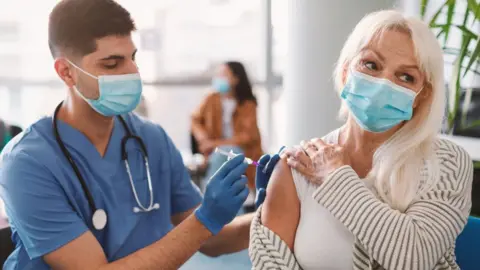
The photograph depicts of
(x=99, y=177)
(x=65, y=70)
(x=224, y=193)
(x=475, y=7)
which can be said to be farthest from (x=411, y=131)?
(x=65, y=70)

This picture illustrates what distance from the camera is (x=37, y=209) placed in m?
1.37

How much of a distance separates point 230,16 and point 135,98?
392 cm

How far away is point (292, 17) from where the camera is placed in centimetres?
271

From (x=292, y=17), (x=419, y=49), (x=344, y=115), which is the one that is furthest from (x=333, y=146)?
(x=292, y=17)

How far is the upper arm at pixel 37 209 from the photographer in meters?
1.37

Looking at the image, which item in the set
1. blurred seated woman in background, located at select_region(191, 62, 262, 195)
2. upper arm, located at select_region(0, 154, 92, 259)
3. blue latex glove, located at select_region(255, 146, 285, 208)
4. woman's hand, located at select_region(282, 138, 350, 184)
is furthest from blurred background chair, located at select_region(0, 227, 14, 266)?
blurred seated woman in background, located at select_region(191, 62, 262, 195)

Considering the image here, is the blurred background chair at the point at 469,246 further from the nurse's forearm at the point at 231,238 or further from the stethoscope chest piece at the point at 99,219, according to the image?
the stethoscope chest piece at the point at 99,219

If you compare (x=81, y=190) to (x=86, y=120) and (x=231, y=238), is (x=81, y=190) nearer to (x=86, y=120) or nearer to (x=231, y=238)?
(x=86, y=120)

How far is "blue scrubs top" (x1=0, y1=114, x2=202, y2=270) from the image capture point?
4.51ft

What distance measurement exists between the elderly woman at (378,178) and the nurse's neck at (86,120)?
1.77 feet

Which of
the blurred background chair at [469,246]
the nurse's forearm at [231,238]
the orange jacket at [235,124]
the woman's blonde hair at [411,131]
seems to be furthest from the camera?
the orange jacket at [235,124]

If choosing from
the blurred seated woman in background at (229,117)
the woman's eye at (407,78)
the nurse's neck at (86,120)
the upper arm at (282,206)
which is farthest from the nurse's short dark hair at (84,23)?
the blurred seated woman in background at (229,117)

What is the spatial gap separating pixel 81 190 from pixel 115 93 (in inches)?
11.0

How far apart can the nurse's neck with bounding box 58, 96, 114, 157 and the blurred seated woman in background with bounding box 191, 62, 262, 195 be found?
2590 mm
